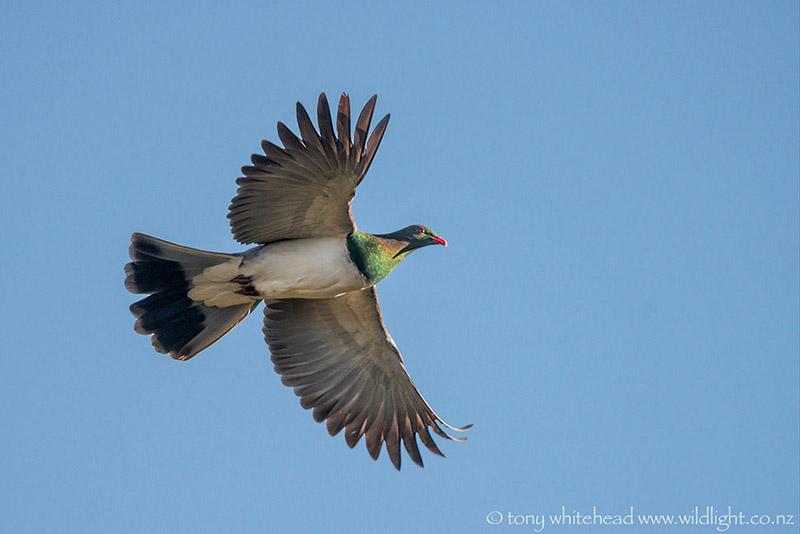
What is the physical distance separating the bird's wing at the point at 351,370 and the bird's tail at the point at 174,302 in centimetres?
48

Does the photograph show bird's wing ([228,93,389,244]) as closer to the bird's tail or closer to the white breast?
the white breast

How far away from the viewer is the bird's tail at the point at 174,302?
27.0 ft

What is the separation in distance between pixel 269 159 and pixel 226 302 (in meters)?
1.47

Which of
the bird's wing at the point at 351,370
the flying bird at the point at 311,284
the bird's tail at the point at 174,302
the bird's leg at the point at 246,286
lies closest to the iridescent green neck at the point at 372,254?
the flying bird at the point at 311,284

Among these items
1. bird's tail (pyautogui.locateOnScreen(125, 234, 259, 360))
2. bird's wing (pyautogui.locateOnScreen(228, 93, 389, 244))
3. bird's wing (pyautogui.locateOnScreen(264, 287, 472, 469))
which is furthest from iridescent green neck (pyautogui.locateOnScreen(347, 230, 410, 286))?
bird's tail (pyautogui.locateOnScreen(125, 234, 259, 360))

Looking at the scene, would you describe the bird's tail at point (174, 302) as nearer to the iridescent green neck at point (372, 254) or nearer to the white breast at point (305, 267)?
the white breast at point (305, 267)

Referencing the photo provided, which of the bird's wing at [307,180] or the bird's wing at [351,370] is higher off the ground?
the bird's wing at [307,180]

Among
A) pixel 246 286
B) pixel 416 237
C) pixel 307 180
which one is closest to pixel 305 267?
pixel 246 286

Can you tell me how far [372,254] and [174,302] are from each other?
1.69 m

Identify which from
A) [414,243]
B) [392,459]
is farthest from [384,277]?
[392,459]

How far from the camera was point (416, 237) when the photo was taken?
8.75m

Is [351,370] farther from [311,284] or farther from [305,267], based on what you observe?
[305,267]

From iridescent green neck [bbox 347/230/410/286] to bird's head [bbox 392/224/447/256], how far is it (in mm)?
142

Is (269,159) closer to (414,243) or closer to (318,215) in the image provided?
(318,215)
